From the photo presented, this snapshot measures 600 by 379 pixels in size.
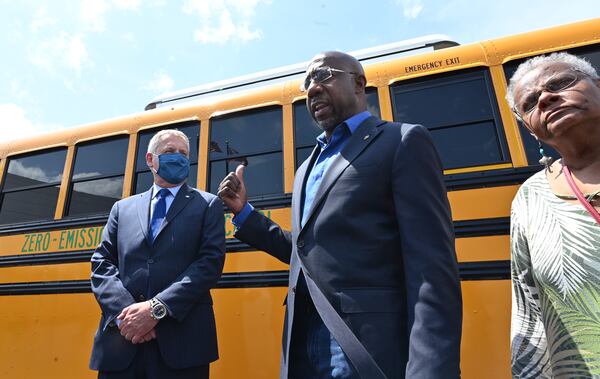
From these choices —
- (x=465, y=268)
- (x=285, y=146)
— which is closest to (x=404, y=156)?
(x=465, y=268)

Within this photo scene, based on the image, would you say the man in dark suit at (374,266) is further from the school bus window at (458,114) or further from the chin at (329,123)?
the school bus window at (458,114)

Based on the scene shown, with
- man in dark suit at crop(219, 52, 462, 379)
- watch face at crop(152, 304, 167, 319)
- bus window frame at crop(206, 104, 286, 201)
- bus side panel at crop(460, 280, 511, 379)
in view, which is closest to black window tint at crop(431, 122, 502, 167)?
bus side panel at crop(460, 280, 511, 379)

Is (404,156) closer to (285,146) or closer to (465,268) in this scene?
(465,268)

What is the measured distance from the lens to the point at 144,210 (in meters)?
1.86

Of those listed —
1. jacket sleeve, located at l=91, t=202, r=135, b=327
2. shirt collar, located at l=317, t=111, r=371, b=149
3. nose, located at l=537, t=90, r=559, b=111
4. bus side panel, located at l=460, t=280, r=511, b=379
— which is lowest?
bus side panel, located at l=460, t=280, r=511, b=379

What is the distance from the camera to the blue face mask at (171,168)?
192 centimetres

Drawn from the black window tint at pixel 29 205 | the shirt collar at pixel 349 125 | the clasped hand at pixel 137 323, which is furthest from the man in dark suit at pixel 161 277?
the black window tint at pixel 29 205

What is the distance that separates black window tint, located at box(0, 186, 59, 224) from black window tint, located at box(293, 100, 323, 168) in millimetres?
2211

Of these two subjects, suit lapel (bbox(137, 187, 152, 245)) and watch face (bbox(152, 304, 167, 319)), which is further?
suit lapel (bbox(137, 187, 152, 245))

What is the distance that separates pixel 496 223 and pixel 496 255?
0.61ft

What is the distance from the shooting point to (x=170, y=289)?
5.19 feet

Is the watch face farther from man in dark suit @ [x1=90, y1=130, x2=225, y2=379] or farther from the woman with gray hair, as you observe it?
the woman with gray hair

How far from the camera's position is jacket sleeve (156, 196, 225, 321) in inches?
61.9

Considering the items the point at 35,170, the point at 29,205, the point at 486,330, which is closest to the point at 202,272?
the point at 486,330
